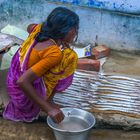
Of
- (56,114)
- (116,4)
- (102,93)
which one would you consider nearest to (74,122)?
(56,114)

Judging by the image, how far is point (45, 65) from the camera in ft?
10.9

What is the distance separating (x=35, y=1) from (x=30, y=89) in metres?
2.43

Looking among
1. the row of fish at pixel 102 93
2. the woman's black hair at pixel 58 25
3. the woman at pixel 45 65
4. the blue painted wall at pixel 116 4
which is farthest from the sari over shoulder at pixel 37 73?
the blue painted wall at pixel 116 4

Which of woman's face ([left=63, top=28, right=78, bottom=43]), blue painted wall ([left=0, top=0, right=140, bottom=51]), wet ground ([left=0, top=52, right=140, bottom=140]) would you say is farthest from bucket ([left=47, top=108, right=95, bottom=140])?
blue painted wall ([left=0, top=0, right=140, bottom=51])

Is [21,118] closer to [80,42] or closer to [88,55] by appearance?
[88,55]

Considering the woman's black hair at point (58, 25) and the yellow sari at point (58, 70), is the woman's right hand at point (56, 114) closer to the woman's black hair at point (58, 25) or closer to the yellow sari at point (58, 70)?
the yellow sari at point (58, 70)

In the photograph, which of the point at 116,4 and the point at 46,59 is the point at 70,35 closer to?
the point at 46,59

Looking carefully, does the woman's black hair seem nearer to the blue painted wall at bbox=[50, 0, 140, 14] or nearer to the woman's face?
the woman's face

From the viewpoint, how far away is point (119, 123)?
149 inches

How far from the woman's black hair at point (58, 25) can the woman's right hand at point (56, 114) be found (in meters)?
0.60

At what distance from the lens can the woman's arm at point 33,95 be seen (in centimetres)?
330

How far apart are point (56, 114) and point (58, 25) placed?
2.40ft

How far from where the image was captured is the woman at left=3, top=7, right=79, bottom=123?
3.34 metres

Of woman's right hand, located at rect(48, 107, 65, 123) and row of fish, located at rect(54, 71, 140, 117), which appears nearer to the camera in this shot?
woman's right hand, located at rect(48, 107, 65, 123)
